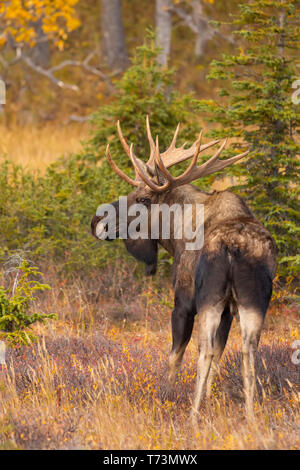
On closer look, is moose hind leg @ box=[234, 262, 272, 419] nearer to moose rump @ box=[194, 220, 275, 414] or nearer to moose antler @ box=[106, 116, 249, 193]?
moose rump @ box=[194, 220, 275, 414]

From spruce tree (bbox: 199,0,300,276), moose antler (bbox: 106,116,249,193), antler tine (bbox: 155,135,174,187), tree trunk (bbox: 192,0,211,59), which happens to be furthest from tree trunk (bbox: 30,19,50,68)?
antler tine (bbox: 155,135,174,187)

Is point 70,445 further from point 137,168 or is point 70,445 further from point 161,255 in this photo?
point 161,255

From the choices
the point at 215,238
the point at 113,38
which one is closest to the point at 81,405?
the point at 215,238

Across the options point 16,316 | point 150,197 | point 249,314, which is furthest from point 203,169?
Result: point 16,316

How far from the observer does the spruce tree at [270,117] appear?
8.38m

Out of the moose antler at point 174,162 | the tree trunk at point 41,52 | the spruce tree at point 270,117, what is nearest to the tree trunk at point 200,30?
the tree trunk at point 41,52

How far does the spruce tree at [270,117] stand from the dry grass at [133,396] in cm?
135

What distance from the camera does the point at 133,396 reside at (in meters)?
5.66

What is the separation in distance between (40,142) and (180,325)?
1097 centimetres

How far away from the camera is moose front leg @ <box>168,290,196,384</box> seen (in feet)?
18.4

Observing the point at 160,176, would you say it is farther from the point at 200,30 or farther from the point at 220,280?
the point at 200,30

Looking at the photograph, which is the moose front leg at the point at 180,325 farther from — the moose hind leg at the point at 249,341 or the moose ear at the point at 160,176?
the moose ear at the point at 160,176

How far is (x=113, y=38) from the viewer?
2075 centimetres
